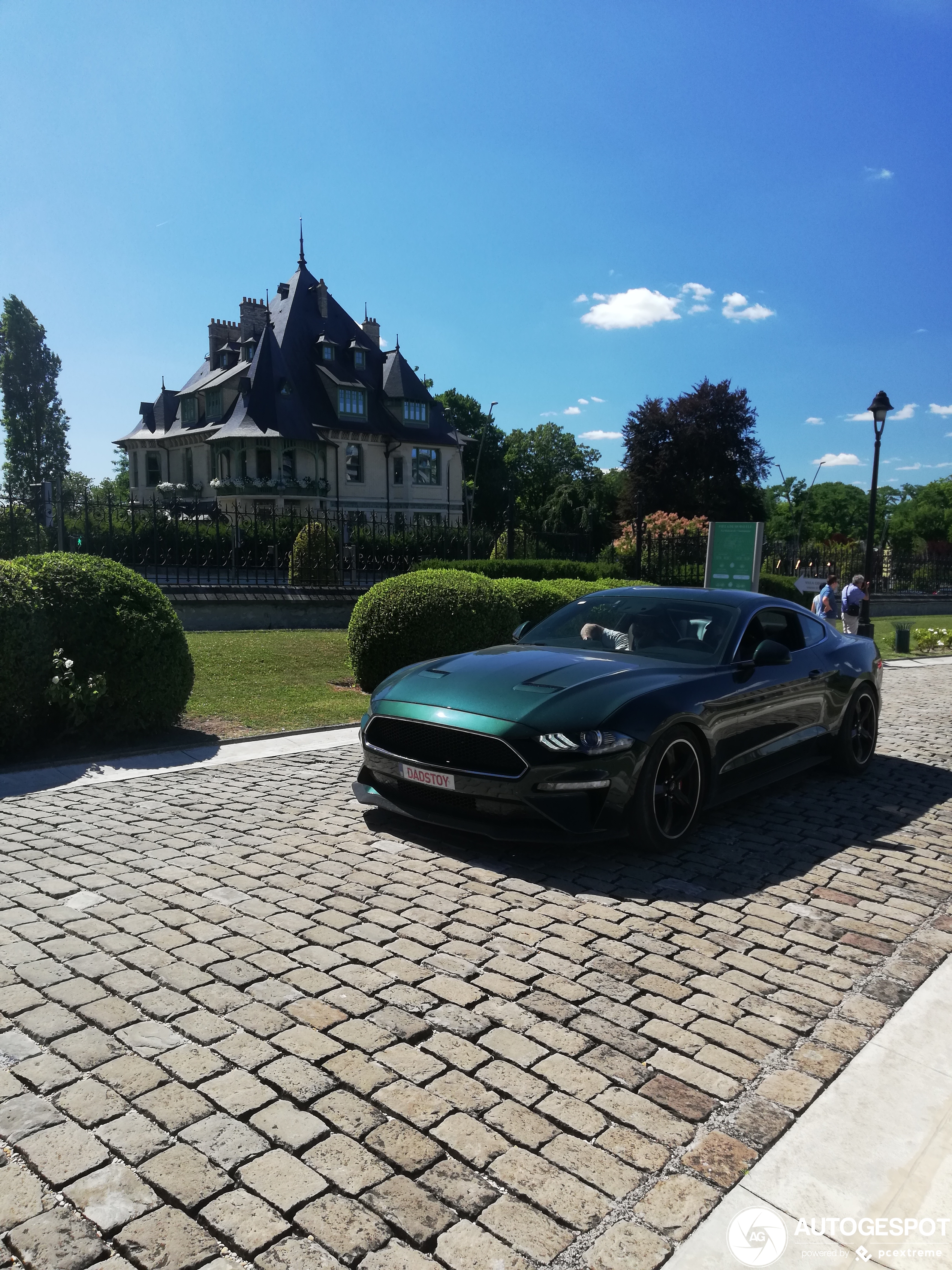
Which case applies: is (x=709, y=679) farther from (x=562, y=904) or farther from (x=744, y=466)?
(x=744, y=466)

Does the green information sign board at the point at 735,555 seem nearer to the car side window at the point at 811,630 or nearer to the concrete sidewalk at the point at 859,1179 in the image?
the car side window at the point at 811,630

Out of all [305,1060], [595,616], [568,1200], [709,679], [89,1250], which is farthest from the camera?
[595,616]

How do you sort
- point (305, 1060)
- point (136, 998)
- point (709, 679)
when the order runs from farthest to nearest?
point (709, 679), point (136, 998), point (305, 1060)

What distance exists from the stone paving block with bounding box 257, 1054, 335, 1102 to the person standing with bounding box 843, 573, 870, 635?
1674 cm

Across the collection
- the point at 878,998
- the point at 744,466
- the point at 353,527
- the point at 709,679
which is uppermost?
the point at 744,466

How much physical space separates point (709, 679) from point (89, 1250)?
14.1ft

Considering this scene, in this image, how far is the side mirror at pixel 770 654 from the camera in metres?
5.84

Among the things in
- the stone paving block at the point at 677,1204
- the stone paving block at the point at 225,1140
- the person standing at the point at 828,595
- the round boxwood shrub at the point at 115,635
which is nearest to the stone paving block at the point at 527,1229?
the stone paving block at the point at 677,1204

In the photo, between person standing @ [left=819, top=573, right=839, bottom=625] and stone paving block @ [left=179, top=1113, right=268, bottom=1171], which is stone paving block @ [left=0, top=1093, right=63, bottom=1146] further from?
person standing @ [left=819, top=573, right=839, bottom=625]

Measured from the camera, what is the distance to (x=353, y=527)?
64.2ft

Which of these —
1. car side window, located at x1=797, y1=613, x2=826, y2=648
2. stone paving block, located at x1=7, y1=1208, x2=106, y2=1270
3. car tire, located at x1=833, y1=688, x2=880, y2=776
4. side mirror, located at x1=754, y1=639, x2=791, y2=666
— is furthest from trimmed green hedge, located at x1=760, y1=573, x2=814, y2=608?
stone paving block, located at x1=7, y1=1208, x2=106, y2=1270

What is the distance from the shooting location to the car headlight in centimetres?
467

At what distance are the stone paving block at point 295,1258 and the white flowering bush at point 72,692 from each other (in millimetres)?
6353

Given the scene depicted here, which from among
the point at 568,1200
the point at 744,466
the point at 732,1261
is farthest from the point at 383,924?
the point at 744,466
